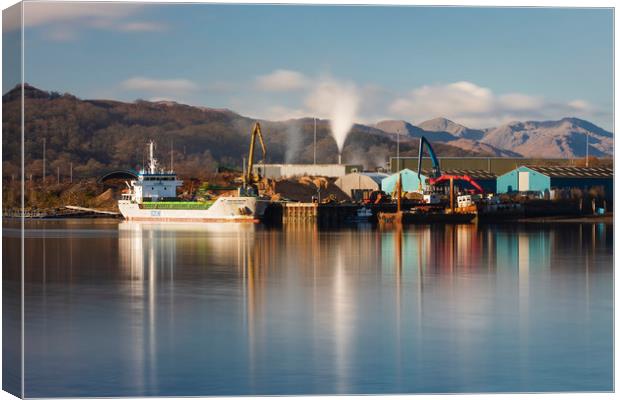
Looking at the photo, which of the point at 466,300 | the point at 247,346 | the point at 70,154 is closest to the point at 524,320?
the point at 466,300

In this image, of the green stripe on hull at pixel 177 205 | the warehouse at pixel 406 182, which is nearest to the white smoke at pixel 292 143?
the warehouse at pixel 406 182

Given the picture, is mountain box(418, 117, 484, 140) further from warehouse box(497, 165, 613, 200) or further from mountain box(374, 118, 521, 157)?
warehouse box(497, 165, 613, 200)

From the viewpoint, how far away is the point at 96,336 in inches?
477

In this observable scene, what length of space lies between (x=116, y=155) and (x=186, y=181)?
88.5 ft

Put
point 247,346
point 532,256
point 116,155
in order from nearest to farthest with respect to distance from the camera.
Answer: point 247,346 → point 532,256 → point 116,155

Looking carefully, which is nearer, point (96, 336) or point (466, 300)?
point (96, 336)

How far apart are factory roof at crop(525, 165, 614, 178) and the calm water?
35106mm

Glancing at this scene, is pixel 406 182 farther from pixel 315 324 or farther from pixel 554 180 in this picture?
pixel 315 324

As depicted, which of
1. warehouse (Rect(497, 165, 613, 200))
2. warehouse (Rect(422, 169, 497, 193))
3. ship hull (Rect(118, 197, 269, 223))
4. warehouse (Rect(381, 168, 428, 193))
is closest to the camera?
ship hull (Rect(118, 197, 269, 223))

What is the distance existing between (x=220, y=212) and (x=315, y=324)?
44.4 meters

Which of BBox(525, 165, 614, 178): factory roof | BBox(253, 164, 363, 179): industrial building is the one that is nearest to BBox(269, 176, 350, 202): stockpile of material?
BBox(253, 164, 363, 179): industrial building

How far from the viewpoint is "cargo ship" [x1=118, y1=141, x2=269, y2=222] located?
57031 millimetres

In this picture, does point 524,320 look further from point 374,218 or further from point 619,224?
point 374,218

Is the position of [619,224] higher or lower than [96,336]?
higher
